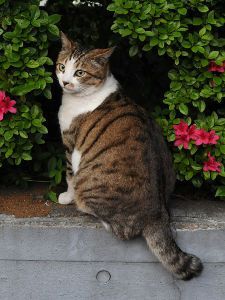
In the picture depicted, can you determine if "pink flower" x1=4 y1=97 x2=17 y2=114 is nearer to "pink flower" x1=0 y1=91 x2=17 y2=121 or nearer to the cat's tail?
"pink flower" x1=0 y1=91 x2=17 y2=121

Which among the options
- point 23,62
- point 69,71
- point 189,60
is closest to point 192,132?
point 189,60

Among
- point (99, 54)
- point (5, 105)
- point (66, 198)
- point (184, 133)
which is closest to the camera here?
point (5, 105)

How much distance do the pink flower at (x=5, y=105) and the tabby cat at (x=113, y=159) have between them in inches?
14.3

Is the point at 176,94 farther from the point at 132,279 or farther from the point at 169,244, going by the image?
the point at 132,279

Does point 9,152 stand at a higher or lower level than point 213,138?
lower

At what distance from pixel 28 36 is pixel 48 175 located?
1021 millimetres

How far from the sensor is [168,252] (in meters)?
3.16

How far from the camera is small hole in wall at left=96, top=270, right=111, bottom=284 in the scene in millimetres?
3379

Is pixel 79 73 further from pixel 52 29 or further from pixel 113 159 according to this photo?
pixel 113 159

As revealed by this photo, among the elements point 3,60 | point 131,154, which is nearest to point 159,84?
point 131,154

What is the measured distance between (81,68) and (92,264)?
1.17 m

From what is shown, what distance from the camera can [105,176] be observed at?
10.8ft

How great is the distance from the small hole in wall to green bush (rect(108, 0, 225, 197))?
0.75m

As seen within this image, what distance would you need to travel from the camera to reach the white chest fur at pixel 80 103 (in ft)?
11.6
